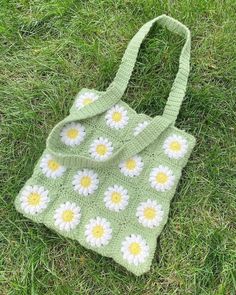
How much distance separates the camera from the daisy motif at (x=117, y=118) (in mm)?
1665

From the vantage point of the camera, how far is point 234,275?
1.57m

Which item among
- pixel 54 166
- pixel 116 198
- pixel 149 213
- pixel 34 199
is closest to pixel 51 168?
pixel 54 166

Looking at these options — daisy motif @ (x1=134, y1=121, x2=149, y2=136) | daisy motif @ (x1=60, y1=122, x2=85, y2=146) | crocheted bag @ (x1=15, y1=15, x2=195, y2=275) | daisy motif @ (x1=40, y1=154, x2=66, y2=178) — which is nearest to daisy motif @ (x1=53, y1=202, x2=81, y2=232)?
crocheted bag @ (x1=15, y1=15, x2=195, y2=275)

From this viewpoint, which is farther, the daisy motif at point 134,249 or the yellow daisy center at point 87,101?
the yellow daisy center at point 87,101

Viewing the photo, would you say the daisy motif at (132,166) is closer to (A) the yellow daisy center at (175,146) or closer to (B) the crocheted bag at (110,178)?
(B) the crocheted bag at (110,178)

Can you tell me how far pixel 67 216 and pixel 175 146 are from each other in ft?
1.37

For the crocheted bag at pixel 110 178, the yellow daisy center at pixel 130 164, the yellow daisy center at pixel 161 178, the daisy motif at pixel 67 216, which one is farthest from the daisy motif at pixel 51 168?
the yellow daisy center at pixel 161 178

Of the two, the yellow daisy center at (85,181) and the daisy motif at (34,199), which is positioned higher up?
the yellow daisy center at (85,181)

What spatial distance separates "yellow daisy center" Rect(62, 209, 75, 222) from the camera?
1580 millimetres

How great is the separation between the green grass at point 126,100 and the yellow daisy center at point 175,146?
10 cm

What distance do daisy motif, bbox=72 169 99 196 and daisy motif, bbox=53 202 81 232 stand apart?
0.18ft

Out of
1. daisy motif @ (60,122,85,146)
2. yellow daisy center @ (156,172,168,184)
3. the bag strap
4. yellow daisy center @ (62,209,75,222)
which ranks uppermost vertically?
the bag strap

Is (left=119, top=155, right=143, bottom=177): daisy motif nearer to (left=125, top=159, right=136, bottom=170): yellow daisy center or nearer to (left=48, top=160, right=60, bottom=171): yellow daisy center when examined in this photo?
(left=125, top=159, right=136, bottom=170): yellow daisy center

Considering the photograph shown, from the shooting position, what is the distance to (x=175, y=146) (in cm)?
163
